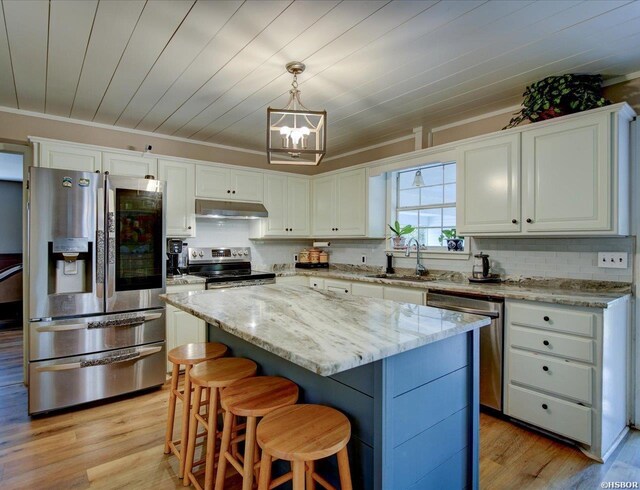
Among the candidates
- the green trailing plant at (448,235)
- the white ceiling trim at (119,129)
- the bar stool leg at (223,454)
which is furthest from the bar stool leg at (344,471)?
the white ceiling trim at (119,129)

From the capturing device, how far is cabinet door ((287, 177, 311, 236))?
4680 millimetres

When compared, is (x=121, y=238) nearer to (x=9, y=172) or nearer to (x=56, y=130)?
(x=56, y=130)

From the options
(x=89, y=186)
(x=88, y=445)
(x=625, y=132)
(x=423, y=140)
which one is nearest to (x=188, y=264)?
(x=89, y=186)

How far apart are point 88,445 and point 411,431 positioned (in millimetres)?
2155

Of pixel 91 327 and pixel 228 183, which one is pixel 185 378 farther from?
pixel 228 183

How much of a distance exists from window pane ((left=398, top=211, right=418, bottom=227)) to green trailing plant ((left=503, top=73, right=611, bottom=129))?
162cm

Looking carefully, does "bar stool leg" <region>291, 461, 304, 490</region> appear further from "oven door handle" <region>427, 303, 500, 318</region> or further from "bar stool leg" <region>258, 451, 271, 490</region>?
"oven door handle" <region>427, 303, 500, 318</region>

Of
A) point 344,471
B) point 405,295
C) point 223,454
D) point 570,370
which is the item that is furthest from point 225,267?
point 570,370

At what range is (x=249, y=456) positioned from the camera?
1.44m

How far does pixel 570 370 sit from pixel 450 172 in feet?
6.99

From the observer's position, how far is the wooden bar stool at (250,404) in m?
1.45

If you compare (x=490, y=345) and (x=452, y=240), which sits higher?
(x=452, y=240)

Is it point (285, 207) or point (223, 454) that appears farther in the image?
point (285, 207)

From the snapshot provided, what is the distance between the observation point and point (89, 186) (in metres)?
2.82
